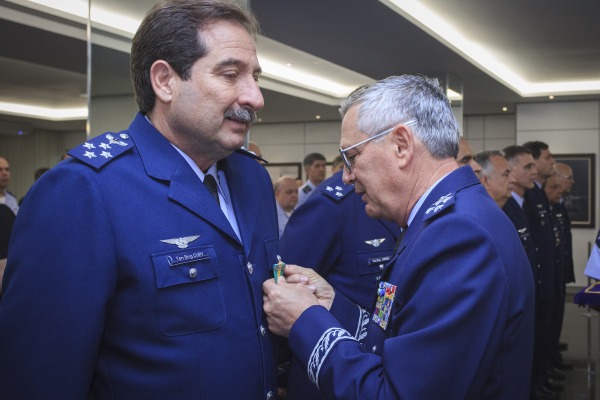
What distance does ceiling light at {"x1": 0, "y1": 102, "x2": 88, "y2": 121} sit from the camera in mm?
13441

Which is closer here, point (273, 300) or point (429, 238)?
point (429, 238)

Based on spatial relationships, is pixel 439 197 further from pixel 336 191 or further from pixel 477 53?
pixel 477 53

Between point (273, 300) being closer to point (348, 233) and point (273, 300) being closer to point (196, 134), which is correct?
point (196, 134)

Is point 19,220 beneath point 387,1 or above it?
beneath

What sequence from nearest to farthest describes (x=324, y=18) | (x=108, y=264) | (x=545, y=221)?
(x=108, y=264) → (x=545, y=221) → (x=324, y=18)

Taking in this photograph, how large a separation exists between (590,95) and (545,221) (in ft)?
21.0

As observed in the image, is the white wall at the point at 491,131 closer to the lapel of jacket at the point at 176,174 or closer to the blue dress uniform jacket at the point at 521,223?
the blue dress uniform jacket at the point at 521,223

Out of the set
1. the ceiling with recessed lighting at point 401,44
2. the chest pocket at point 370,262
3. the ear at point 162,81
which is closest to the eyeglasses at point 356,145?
the ear at point 162,81

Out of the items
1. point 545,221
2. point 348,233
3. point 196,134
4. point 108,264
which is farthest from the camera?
point 545,221

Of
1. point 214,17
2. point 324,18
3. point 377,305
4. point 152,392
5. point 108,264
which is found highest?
→ point 324,18

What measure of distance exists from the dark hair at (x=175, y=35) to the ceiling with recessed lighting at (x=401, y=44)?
2.02 metres

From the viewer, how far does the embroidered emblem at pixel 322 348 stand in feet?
4.60

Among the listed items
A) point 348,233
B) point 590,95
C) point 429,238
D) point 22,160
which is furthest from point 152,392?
point 22,160

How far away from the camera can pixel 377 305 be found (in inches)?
59.7
